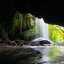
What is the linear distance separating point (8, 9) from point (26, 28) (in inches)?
966

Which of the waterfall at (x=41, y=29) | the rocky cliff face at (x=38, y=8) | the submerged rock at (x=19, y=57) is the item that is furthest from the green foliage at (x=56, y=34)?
the submerged rock at (x=19, y=57)

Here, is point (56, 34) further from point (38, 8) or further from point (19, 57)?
point (19, 57)

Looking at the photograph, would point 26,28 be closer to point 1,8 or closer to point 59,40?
point 59,40

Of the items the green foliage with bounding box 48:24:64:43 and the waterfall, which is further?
the waterfall

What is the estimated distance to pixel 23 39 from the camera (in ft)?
134

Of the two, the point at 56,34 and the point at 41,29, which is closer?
the point at 56,34

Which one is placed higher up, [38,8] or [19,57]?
[38,8]

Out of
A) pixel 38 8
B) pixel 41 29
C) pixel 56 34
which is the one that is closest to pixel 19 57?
pixel 38 8

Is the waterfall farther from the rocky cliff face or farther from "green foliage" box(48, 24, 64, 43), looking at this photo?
the rocky cliff face

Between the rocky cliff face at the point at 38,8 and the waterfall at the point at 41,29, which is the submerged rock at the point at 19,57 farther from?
the waterfall at the point at 41,29

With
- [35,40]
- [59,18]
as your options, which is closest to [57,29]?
[35,40]

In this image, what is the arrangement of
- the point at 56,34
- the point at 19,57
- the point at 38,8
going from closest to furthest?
the point at 19,57 → the point at 38,8 → the point at 56,34

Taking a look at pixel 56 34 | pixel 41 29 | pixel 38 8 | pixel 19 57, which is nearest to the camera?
pixel 19 57

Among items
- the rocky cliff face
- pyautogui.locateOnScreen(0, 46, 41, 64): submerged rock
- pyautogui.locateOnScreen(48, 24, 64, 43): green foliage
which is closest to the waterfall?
pyautogui.locateOnScreen(48, 24, 64, 43): green foliage
